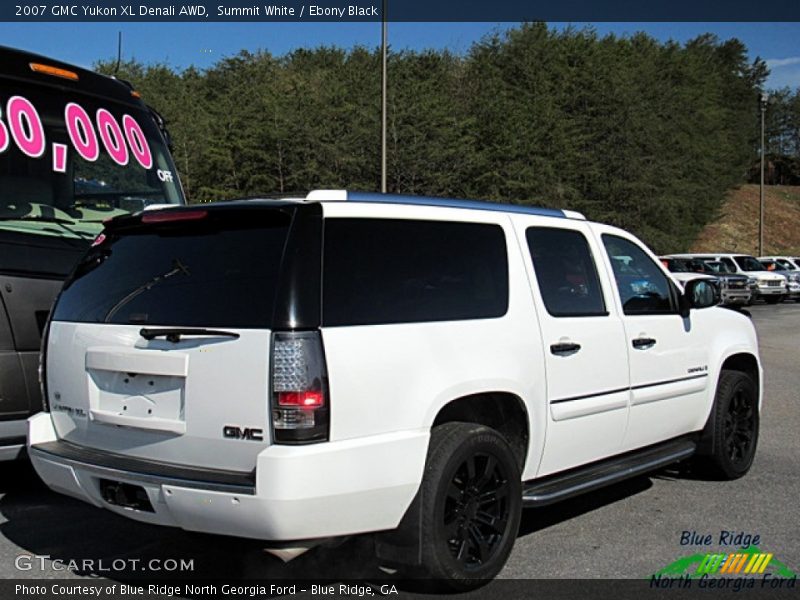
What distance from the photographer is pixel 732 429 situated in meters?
6.31

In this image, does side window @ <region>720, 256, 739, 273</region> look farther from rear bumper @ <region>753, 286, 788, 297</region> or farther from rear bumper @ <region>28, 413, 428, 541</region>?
rear bumper @ <region>28, 413, 428, 541</region>

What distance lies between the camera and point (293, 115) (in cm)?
3594

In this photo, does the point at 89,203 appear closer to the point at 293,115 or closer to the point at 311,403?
the point at 311,403

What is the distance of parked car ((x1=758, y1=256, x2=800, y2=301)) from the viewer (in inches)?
1288

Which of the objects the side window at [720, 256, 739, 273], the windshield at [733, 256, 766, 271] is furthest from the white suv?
the windshield at [733, 256, 766, 271]

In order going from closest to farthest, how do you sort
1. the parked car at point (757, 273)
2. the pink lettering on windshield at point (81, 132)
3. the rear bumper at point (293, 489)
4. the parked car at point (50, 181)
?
1. the rear bumper at point (293, 489)
2. the parked car at point (50, 181)
3. the pink lettering on windshield at point (81, 132)
4. the parked car at point (757, 273)

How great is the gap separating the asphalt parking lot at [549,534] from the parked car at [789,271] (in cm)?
2838

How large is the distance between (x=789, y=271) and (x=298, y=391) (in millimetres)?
33533

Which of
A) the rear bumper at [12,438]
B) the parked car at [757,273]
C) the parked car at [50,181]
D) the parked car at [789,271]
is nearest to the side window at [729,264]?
the parked car at [757,273]

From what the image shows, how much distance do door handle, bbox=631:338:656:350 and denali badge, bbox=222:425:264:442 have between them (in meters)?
2.65

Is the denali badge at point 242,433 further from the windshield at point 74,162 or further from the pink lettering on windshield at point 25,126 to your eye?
the pink lettering on windshield at point 25,126

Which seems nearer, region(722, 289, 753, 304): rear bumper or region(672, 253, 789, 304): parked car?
region(722, 289, 753, 304): rear bumper

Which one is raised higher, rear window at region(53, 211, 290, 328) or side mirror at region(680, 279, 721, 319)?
rear window at region(53, 211, 290, 328)

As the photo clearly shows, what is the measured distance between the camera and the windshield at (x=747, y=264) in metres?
30.9
